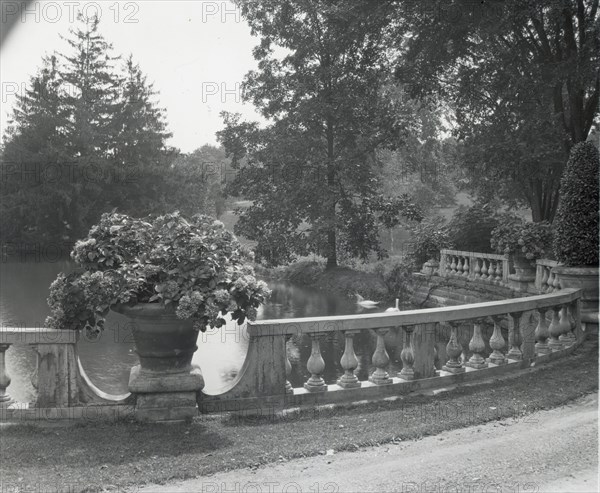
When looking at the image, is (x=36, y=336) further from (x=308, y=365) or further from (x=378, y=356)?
(x=378, y=356)

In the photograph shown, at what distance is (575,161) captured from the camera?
9703mm

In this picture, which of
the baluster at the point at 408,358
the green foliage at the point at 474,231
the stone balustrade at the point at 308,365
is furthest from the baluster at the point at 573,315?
the green foliage at the point at 474,231

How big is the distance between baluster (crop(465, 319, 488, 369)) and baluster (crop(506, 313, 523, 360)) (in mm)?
566

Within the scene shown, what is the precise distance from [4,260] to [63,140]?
8.13 meters

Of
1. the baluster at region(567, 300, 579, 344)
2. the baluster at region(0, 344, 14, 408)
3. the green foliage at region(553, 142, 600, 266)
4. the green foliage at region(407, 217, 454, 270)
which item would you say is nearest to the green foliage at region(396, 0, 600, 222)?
the green foliage at region(407, 217, 454, 270)

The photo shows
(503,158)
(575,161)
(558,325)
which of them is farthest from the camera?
(503,158)

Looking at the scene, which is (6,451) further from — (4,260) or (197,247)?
(4,260)

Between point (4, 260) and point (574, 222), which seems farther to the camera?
point (4, 260)

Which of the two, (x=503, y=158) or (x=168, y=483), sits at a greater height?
(x=503, y=158)

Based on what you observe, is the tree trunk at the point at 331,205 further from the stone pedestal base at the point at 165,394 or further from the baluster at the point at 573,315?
the stone pedestal base at the point at 165,394

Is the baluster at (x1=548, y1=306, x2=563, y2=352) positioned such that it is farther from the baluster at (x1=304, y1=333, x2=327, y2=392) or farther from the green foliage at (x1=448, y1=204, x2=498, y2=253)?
the green foliage at (x1=448, y1=204, x2=498, y2=253)

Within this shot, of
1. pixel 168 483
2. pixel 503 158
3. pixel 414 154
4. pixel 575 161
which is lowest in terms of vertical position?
pixel 168 483

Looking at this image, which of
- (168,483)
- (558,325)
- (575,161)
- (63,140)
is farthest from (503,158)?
(63,140)

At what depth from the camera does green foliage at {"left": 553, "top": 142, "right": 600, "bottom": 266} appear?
9.46 m
